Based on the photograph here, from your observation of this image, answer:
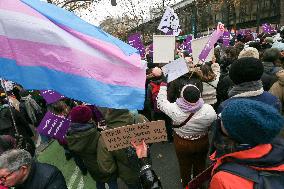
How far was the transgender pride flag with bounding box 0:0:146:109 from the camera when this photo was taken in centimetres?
266

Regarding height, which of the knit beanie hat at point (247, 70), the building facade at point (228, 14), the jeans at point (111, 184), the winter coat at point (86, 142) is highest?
the building facade at point (228, 14)

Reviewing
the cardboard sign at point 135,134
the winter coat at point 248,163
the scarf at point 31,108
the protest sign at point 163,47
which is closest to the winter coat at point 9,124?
the scarf at point 31,108

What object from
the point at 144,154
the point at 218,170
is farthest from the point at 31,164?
the point at 218,170

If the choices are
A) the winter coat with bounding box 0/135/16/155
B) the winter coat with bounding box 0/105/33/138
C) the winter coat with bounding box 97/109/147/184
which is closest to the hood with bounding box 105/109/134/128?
the winter coat with bounding box 97/109/147/184

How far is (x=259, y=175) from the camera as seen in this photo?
5.65ft

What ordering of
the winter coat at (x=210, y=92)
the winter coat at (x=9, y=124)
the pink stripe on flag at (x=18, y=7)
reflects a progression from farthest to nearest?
the winter coat at (x=9, y=124) < the winter coat at (x=210, y=92) < the pink stripe on flag at (x=18, y=7)

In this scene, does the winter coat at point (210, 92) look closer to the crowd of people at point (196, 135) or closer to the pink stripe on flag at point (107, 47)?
the crowd of people at point (196, 135)

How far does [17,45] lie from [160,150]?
15.2ft

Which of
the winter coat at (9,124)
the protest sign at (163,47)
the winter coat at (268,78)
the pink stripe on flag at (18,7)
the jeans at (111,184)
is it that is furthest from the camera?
the protest sign at (163,47)

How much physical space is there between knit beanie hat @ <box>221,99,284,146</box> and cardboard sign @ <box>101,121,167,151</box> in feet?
3.16

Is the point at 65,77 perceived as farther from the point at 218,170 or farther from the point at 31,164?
the point at 218,170

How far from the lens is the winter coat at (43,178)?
287 cm

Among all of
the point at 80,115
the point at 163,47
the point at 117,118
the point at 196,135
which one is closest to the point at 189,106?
the point at 196,135

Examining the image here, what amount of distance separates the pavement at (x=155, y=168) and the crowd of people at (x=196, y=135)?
12.1 inches
